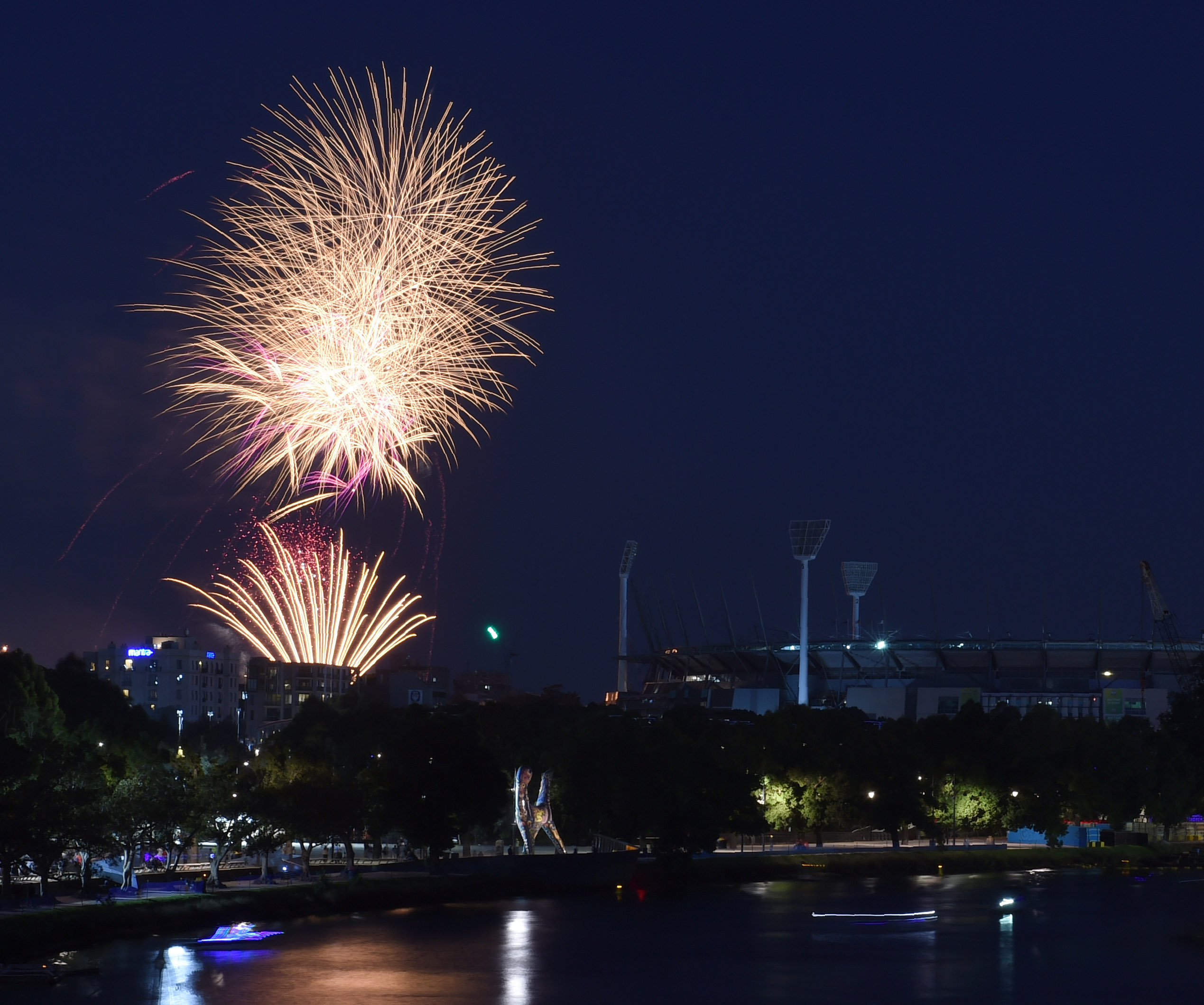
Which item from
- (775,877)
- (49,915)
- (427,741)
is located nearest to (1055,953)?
(775,877)

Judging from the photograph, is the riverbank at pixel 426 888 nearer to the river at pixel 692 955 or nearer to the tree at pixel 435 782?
the river at pixel 692 955

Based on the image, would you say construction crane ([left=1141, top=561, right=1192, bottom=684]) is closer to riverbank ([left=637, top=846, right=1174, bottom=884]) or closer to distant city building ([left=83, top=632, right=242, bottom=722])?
riverbank ([left=637, top=846, right=1174, bottom=884])

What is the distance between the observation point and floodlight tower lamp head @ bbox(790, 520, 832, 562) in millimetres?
140875

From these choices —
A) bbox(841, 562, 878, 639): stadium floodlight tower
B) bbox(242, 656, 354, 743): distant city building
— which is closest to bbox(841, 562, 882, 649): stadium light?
bbox(841, 562, 878, 639): stadium floodlight tower

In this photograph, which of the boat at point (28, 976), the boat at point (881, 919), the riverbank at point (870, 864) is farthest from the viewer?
the riverbank at point (870, 864)

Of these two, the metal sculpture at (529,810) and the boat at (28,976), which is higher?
the metal sculpture at (529,810)

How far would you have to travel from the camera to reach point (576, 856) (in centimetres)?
7950

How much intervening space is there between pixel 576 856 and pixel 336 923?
1950 cm

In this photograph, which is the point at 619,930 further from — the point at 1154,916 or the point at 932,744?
the point at 932,744

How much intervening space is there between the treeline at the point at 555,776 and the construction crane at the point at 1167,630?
80.1 ft

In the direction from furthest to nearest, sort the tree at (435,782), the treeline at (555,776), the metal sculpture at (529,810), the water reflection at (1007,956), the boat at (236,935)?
the metal sculpture at (529,810) < the tree at (435,782) < the treeline at (555,776) < the boat at (236,935) < the water reflection at (1007,956)

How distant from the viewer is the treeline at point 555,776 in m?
61.1

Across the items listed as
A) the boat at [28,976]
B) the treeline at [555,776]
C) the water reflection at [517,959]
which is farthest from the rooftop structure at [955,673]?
the boat at [28,976]

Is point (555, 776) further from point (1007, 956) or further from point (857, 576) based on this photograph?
point (857, 576)
